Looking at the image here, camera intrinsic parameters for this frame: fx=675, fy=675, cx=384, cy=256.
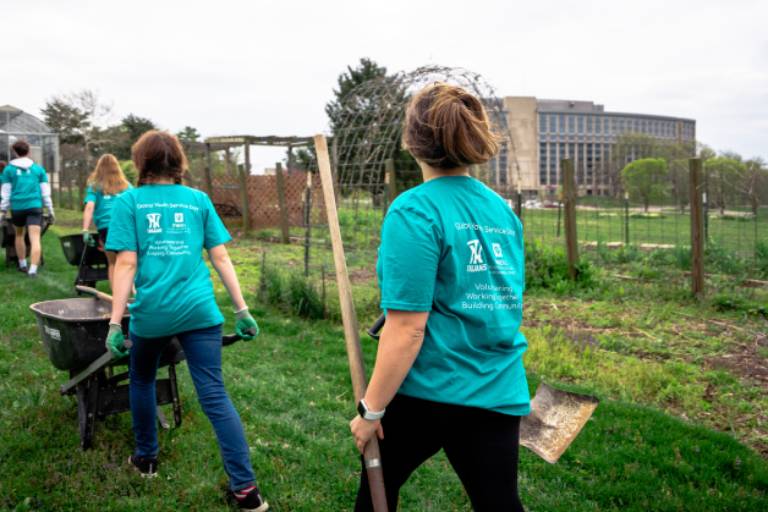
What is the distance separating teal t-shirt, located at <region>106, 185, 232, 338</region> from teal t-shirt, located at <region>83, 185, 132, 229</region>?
419 cm

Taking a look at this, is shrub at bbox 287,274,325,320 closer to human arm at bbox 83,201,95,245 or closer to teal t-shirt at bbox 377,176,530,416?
human arm at bbox 83,201,95,245

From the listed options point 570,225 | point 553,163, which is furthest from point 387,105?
point 553,163

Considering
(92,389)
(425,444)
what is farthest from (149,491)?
(425,444)

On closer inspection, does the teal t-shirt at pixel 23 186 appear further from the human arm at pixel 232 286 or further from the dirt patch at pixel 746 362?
the dirt patch at pixel 746 362

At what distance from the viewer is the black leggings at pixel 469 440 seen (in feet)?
6.25

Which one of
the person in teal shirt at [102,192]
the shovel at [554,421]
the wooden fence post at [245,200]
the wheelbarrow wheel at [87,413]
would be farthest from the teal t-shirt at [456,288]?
the wooden fence post at [245,200]

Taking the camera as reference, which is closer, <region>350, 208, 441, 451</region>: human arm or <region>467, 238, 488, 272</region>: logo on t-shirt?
<region>350, 208, 441, 451</region>: human arm

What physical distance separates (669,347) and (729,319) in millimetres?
1382

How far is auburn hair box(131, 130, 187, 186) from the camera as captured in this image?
Result: 318 centimetres

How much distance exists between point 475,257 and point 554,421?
0.93m

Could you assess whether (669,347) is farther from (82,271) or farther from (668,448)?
(82,271)

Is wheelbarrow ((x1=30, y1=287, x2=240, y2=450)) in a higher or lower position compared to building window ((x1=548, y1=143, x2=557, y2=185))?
lower

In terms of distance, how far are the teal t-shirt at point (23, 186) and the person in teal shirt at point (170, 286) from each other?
667cm

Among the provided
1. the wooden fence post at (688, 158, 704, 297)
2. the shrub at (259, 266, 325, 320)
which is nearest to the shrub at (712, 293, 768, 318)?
the wooden fence post at (688, 158, 704, 297)
